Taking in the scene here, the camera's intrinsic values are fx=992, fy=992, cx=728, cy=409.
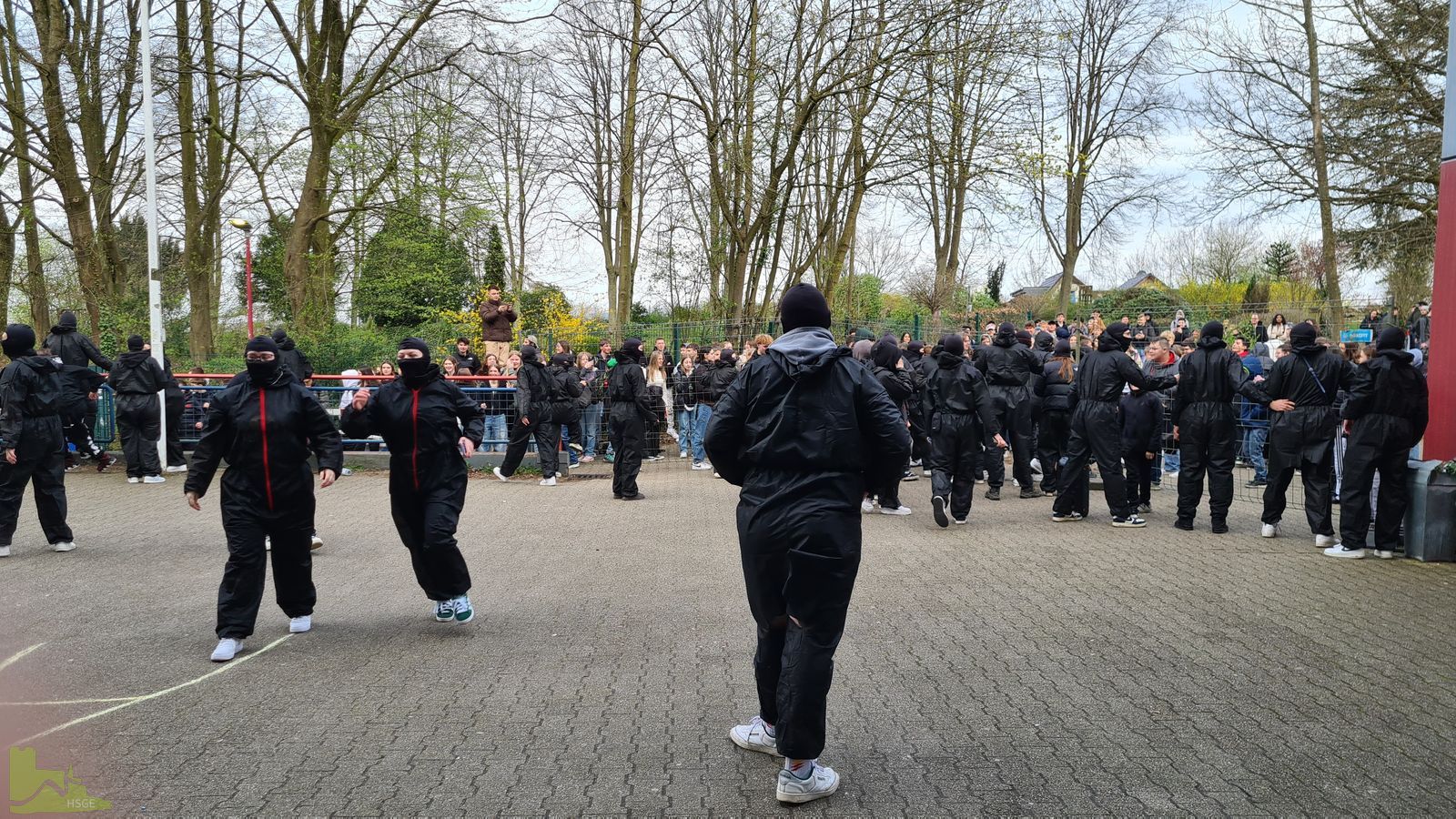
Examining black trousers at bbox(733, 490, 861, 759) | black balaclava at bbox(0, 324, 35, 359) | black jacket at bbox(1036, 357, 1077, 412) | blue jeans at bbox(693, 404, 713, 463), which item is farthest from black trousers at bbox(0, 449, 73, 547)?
black jacket at bbox(1036, 357, 1077, 412)

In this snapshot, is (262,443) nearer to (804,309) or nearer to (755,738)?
(755,738)

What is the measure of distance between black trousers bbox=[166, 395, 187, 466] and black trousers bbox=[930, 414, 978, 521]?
37.4ft

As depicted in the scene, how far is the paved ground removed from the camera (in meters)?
4.08

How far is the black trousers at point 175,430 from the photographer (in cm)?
1503

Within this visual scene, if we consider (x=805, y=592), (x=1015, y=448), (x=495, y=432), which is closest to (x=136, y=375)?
(x=495, y=432)

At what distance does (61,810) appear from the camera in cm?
378

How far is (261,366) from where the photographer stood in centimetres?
629

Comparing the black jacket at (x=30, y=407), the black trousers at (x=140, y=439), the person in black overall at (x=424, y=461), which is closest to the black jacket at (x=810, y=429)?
the person in black overall at (x=424, y=461)

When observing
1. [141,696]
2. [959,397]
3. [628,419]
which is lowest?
[141,696]

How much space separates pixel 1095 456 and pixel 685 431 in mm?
7284

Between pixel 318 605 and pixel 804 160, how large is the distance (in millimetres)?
16591

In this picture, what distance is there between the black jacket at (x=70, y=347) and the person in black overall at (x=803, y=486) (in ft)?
40.9

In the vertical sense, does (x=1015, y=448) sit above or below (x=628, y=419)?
below

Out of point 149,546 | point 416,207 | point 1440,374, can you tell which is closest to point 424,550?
point 149,546
